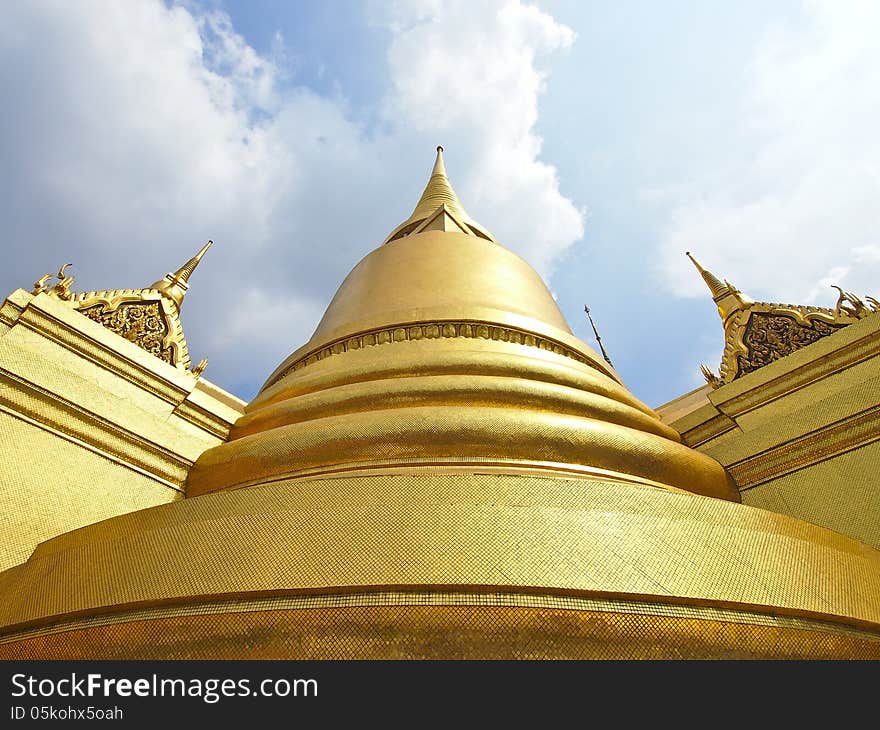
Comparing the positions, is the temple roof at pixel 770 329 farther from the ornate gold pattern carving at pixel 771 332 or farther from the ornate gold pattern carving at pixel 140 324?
the ornate gold pattern carving at pixel 140 324

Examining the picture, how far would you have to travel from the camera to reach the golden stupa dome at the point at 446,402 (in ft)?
10.7

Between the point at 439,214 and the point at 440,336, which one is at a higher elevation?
the point at 439,214

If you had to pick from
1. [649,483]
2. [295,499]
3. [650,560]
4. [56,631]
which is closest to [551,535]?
[650,560]

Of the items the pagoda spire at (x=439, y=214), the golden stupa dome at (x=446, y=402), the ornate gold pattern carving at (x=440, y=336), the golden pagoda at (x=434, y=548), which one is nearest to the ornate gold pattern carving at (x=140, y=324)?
the golden pagoda at (x=434, y=548)

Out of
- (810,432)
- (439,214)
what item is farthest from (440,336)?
(439,214)

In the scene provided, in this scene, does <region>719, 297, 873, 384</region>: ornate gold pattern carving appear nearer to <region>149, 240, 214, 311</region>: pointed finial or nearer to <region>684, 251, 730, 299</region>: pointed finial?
<region>684, 251, 730, 299</region>: pointed finial

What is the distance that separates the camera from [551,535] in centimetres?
221

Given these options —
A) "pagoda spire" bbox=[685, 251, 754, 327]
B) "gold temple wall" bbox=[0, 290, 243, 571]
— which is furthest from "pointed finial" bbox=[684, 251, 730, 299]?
"gold temple wall" bbox=[0, 290, 243, 571]

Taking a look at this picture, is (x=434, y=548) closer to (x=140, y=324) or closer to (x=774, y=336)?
(x=140, y=324)

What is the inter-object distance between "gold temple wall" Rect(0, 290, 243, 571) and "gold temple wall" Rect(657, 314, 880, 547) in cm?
397

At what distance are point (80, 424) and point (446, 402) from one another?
240 centimetres

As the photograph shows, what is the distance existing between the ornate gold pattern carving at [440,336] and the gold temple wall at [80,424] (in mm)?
1058

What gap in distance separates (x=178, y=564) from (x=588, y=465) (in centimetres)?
214

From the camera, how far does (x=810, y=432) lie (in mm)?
4023
